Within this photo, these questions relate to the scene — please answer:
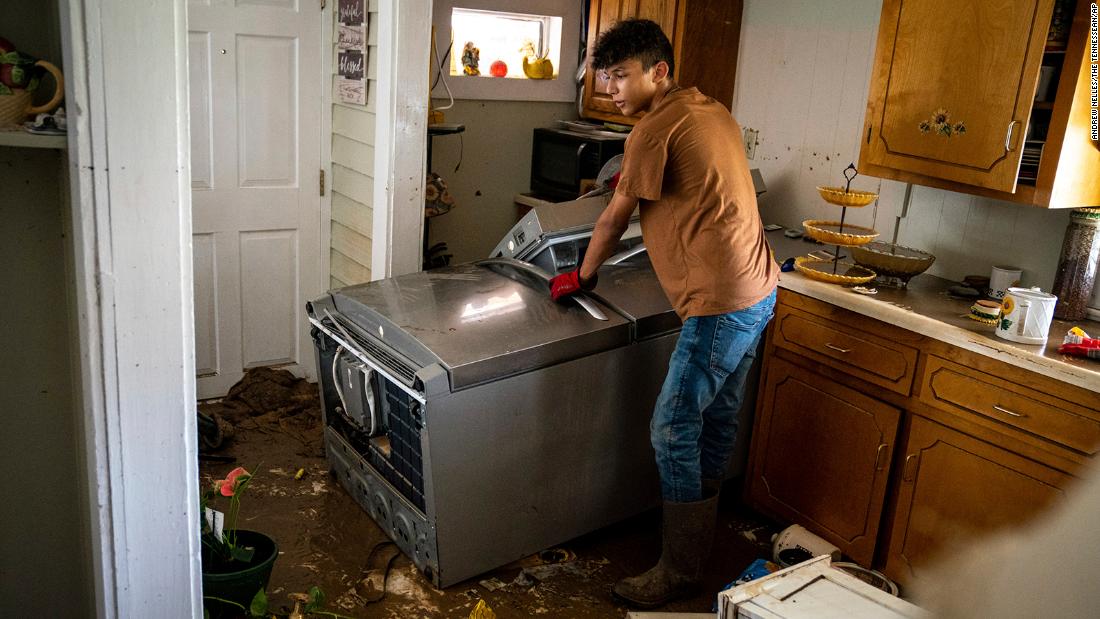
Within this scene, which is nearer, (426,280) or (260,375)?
(426,280)

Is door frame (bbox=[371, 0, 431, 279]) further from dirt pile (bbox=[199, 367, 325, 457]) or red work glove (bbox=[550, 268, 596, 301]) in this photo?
red work glove (bbox=[550, 268, 596, 301])

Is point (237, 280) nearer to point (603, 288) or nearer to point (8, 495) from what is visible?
point (603, 288)

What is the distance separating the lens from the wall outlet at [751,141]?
3.73 m

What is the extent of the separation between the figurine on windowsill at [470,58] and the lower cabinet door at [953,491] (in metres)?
2.44

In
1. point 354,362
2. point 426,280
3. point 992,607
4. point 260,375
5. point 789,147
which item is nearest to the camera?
point 992,607

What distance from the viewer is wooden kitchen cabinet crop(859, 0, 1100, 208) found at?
7.64 feet

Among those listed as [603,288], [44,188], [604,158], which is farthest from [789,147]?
[44,188]

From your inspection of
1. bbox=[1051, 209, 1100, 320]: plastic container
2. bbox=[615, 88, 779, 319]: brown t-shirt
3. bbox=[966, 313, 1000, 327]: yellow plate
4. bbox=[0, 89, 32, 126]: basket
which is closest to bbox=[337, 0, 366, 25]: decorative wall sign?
bbox=[615, 88, 779, 319]: brown t-shirt

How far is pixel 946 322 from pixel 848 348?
0.31 metres

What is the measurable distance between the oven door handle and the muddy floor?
0.80 metres

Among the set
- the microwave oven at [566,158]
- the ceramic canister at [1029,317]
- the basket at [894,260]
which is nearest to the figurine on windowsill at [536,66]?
the microwave oven at [566,158]

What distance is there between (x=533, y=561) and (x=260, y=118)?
2087mm

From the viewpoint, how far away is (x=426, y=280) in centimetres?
299

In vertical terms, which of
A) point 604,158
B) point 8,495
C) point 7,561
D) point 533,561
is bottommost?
point 533,561
